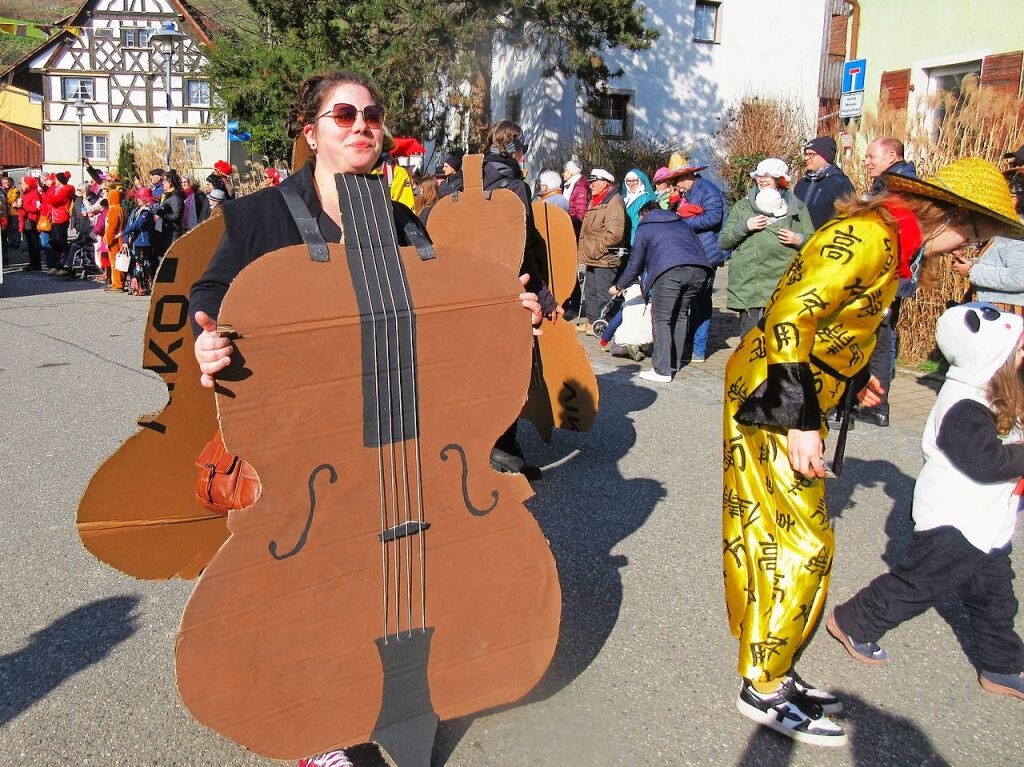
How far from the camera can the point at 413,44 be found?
20.2 metres

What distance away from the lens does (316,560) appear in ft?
7.46

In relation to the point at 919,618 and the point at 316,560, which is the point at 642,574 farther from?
the point at 316,560

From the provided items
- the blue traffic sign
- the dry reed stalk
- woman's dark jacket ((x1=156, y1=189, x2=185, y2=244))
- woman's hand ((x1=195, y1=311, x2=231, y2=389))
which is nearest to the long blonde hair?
woman's hand ((x1=195, y1=311, x2=231, y2=389))

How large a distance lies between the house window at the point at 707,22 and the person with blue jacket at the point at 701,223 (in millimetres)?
19312

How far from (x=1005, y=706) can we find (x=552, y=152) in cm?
2354

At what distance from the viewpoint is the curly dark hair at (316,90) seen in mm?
2662

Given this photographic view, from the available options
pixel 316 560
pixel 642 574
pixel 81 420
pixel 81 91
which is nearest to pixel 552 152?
pixel 81 420

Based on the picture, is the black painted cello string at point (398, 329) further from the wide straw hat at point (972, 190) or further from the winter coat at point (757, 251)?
the winter coat at point (757, 251)

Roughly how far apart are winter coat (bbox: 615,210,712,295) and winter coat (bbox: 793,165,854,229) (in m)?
0.97

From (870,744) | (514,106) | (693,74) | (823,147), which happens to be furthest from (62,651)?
(693,74)

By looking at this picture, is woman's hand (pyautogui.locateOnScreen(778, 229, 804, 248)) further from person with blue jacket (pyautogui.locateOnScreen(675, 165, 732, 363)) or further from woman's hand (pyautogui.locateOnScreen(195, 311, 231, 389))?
woman's hand (pyautogui.locateOnScreen(195, 311, 231, 389))

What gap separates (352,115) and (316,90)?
0.64 ft

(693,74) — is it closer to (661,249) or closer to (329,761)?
(661,249)

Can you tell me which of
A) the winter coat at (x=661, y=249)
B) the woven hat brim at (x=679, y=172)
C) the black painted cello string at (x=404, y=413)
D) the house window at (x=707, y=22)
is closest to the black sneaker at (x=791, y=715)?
the black painted cello string at (x=404, y=413)
